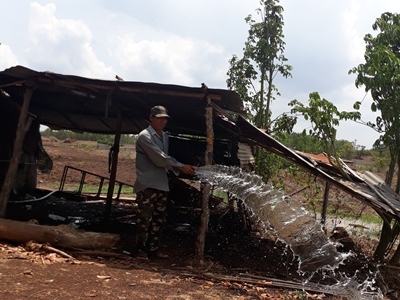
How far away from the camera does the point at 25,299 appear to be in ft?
12.6

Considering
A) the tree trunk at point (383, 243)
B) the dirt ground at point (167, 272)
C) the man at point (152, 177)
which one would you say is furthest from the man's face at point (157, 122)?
the tree trunk at point (383, 243)

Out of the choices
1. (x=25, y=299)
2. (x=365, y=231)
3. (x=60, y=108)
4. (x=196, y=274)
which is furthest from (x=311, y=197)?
(x=25, y=299)

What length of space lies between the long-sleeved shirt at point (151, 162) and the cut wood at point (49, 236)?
1.13 metres

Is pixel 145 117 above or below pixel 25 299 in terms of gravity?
above

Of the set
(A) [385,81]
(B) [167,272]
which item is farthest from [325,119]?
(B) [167,272]

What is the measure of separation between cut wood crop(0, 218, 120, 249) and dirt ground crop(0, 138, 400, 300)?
0.45ft

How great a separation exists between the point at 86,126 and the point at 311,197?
20.3 ft

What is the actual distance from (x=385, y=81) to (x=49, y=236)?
5804 mm

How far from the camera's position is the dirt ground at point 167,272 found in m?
4.33

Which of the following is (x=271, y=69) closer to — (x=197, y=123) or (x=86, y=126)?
(x=197, y=123)

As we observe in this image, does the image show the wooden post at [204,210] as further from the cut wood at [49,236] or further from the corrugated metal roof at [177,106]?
the cut wood at [49,236]

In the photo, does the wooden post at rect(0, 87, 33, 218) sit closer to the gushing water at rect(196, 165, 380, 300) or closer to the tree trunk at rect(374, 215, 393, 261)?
the gushing water at rect(196, 165, 380, 300)

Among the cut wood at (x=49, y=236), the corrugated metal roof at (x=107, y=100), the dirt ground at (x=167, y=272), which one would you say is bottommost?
the dirt ground at (x=167, y=272)

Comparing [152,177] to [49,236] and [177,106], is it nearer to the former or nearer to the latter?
[49,236]
